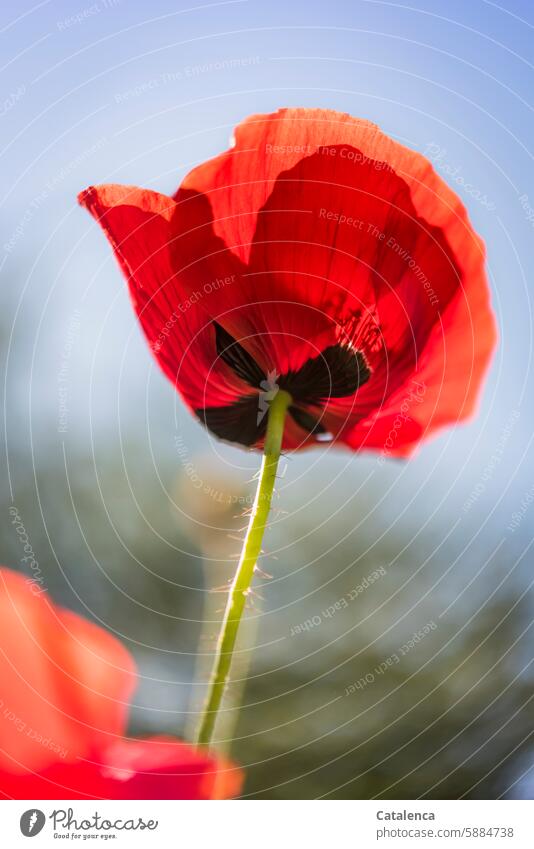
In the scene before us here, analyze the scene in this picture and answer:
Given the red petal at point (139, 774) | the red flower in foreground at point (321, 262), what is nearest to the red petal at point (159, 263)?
the red flower in foreground at point (321, 262)

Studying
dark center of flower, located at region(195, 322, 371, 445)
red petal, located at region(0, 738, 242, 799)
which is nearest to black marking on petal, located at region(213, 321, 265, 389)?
dark center of flower, located at region(195, 322, 371, 445)

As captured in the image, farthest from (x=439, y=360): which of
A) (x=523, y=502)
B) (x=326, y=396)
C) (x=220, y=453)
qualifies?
(x=523, y=502)

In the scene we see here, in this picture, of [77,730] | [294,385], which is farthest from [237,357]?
→ [77,730]

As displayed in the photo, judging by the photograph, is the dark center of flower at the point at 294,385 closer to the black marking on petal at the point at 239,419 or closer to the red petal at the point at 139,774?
the black marking on petal at the point at 239,419

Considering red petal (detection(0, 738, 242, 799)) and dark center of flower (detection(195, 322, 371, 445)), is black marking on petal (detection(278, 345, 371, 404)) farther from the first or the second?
red petal (detection(0, 738, 242, 799))

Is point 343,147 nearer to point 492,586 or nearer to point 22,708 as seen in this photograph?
point 22,708

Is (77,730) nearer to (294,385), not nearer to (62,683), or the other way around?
(62,683)
